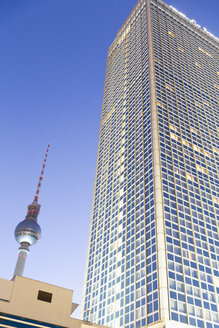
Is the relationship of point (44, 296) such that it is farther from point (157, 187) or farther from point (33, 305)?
point (157, 187)

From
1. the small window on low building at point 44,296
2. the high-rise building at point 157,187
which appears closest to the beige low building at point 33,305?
the small window on low building at point 44,296

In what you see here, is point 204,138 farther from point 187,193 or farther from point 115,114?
point 115,114

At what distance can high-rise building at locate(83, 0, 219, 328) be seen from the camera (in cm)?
7144

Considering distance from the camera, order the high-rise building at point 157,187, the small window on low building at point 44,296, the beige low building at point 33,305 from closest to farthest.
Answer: the beige low building at point 33,305, the small window on low building at point 44,296, the high-rise building at point 157,187

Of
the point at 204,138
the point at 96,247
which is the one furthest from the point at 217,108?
the point at 96,247

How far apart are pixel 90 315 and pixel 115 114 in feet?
254

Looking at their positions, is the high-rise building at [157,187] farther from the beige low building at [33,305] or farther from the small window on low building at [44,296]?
the small window on low building at [44,296]

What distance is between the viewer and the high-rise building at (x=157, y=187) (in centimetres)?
7144

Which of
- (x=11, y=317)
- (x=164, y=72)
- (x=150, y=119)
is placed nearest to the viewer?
(x=11, y=317)

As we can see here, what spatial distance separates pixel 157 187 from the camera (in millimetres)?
84688

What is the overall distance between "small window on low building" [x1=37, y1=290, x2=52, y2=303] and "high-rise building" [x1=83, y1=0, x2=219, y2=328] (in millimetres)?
21803

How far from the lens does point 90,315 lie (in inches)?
3548

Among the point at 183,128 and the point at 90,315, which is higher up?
the point at 183,128

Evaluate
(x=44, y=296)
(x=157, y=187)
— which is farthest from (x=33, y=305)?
(x=157, y=187)
